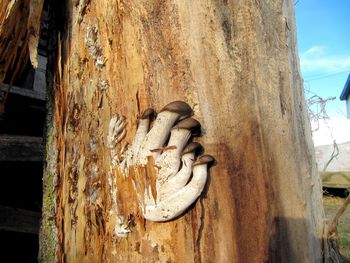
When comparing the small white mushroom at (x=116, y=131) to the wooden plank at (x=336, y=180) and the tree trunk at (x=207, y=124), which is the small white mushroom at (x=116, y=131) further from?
the wooden plank at (x=336, y=180)

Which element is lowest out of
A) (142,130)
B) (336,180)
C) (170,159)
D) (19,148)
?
(336,180)

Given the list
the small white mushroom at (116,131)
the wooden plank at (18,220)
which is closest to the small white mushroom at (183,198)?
the small white mushroom at (116,131)

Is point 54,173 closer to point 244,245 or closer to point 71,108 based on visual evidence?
point 71,108

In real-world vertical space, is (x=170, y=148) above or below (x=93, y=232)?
above

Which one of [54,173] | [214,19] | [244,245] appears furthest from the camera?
[54,173]

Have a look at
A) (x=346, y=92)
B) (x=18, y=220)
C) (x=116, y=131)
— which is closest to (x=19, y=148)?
(x=18, y=220)


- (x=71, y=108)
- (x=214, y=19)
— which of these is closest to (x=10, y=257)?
(x=71, y=108)

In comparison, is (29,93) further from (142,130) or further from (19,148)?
(142,130)
